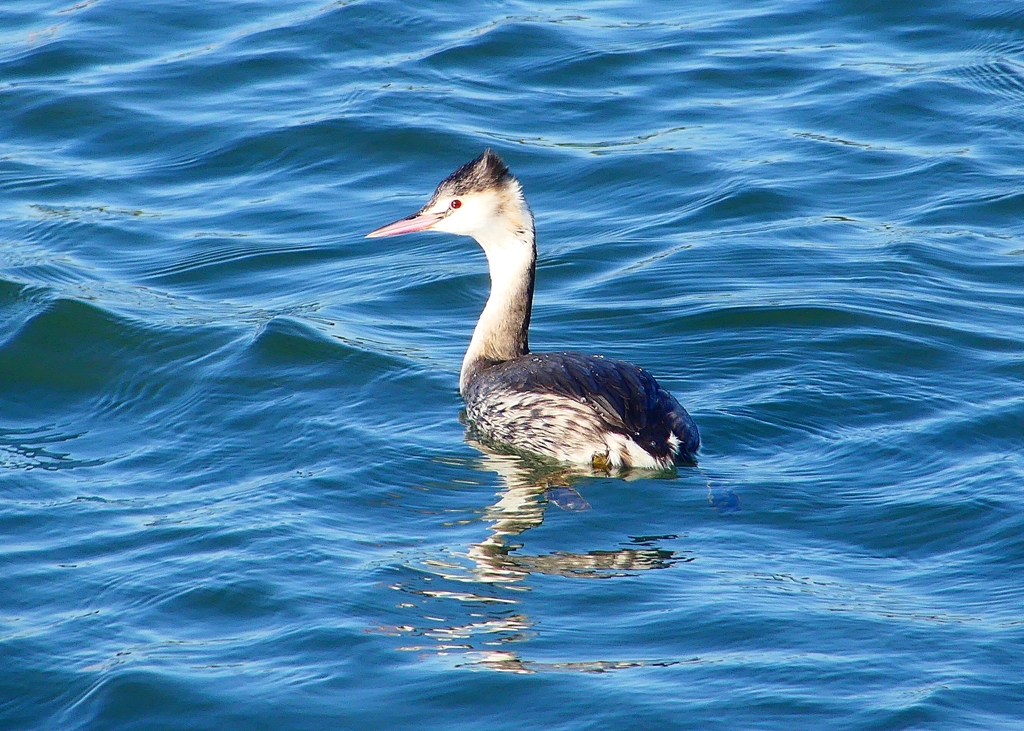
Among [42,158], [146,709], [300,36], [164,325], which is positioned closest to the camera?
[146,709]

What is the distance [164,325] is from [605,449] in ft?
9.71

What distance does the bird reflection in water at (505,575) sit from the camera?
5.34m

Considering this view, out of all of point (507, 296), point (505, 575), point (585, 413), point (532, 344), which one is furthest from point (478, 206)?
point (505, 575)

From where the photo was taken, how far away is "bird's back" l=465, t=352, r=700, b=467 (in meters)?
6.62

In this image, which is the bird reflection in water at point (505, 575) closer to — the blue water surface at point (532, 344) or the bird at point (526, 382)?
the blue water surface at point (532, 344)

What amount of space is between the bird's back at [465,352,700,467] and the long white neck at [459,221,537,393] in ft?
1.55

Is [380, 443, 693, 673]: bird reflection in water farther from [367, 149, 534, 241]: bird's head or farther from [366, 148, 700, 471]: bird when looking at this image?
[367, 149, 534, 241]: bird's head

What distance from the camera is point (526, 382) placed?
707 cm

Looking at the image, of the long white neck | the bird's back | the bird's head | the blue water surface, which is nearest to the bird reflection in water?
the blue water surface

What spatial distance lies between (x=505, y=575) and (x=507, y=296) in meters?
2.24

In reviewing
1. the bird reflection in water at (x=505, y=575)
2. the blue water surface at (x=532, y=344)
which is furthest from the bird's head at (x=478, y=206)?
the bird reflection in water at (x=505, y=575)

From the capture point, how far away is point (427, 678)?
5.21m

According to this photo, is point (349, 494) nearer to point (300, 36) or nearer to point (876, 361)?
point (876, 361)

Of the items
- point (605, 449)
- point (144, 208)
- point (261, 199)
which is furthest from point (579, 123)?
point (605, 449)
